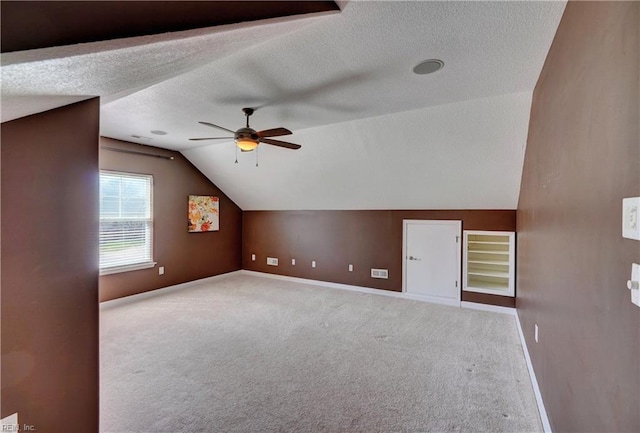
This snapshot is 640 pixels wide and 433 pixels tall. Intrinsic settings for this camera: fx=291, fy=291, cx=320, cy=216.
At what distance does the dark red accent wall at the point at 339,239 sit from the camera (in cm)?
517

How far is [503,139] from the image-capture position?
138 inches

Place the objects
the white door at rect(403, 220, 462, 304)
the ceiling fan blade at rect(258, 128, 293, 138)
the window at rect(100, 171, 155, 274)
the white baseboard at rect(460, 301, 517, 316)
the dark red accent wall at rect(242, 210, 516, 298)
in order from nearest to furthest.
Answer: the ceiling fan blade at rect(258, 128, 293, 138), the white baseboard at rect(460, 301, 517, 316), the window at rect(100, 171, 155, 274), the white door at rect(403, 220, 462, 304), the dark red accent wall at rect(242, 210, 516, 298)

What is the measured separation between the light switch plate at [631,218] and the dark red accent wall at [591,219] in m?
0.02

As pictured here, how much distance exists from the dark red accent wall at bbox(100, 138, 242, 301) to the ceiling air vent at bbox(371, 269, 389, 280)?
346 cm

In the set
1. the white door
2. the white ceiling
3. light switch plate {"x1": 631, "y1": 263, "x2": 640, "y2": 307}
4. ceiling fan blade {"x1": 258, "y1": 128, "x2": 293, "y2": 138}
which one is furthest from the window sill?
light switch plate {"x1": 631, "y1": 263, "x2": 640, "y2": 307}

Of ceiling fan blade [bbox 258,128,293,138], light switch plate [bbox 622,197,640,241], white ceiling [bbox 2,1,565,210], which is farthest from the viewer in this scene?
ceiling fan blade [bbox 258,128,293,138]

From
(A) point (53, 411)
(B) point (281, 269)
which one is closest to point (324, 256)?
(B) point (281, 269)

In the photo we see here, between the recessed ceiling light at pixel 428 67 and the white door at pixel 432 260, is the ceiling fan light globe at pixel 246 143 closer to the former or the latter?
the recessed ceiling light at pixel 428 67

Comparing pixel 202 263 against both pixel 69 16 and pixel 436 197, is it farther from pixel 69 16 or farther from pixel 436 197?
pixel 69 16

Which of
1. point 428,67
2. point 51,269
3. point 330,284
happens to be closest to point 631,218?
point 428,67

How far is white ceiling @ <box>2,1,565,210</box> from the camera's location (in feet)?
4.45

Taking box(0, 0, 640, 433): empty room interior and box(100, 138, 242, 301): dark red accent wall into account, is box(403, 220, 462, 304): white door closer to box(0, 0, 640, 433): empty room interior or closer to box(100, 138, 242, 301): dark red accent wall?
box(0, 0, 640, 433): empty room interior

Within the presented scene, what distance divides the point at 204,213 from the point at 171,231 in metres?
0.81

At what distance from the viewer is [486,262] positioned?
16.1ft
